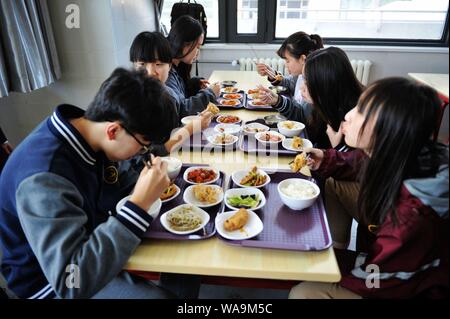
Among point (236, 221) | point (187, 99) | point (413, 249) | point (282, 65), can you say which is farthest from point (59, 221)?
point (282, 65)

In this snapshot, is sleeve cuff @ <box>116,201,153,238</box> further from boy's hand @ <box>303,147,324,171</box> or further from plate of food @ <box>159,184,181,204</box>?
boy's hand @ <box>303,147,324,171</box>

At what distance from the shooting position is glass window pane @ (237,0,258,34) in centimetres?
360

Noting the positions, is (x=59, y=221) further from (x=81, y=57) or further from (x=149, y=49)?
(x=81, y=57)

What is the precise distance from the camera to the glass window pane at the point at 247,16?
360cm

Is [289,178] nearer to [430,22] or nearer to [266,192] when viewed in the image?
[266,192]

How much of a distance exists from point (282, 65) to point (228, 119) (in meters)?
2.03

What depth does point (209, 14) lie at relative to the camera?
12.1 ft

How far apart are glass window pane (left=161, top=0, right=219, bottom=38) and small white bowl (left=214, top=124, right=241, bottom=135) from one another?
7.83ft

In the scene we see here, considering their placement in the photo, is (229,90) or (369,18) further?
(369,18)

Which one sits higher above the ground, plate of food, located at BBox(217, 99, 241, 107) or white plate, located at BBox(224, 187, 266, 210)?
plate of food, located at BBox(217, 99, 241, 107)

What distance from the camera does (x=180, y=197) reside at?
1.13 metres

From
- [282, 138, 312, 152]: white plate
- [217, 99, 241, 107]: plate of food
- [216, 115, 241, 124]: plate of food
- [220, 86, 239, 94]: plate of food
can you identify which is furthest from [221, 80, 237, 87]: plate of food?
[282, 138, 312, 152]: white plate

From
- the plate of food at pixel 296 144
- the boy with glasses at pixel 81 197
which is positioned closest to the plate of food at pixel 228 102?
the plate of food at pixel 296 144

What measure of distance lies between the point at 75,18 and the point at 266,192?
2040 mm
